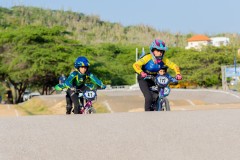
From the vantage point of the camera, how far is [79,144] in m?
5.23

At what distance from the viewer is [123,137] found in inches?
221

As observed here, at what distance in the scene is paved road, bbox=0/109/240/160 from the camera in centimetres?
472

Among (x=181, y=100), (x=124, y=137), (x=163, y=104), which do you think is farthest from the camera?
(x=181, y=100)

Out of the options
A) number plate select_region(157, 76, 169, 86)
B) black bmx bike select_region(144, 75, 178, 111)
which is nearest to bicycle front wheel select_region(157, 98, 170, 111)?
black bmx bike select_region(144, 75, 178, 111)

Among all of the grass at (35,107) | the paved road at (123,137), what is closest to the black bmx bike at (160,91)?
the paved road at (123,137)

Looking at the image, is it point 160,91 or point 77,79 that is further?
point 77,79

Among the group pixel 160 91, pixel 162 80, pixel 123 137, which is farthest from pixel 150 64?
pixel 123 137

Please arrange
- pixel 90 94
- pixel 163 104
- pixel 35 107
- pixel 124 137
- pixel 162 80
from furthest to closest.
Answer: pixel 35 107 → pixel 90 94 → pixel 163 104 → pixel 162 80 → pixel 124 137

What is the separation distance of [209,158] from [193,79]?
52.3m

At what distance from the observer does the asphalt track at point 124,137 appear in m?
4.73

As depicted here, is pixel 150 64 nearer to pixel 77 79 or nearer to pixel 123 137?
pixel 77 79

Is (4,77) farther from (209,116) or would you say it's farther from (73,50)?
(209,116)

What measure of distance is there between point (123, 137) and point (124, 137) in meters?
0.01

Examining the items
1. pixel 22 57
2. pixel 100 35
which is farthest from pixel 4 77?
pixel 100 35
